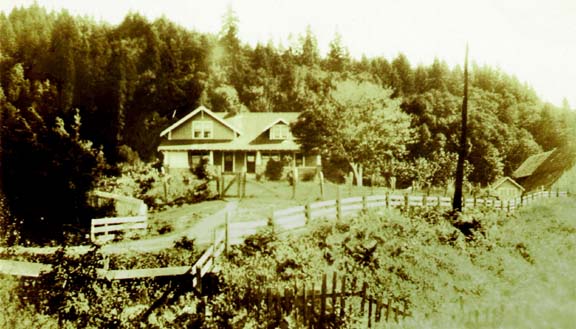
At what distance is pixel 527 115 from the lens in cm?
5853

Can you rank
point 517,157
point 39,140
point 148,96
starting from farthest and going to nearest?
1. point 517,157
2. point 148,96
3. point 39,140

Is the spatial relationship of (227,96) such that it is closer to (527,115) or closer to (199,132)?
(199,132)

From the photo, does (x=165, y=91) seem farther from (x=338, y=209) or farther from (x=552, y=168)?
(x=552, y=168)

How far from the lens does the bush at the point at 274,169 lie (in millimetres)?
37688

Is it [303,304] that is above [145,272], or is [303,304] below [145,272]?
below

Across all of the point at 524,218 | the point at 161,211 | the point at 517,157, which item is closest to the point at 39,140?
the point at 161,211

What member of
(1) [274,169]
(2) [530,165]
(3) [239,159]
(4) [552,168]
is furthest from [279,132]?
(2) [530,165]

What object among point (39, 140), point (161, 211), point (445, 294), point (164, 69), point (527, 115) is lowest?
point (445, 294)

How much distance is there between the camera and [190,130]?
39594 millimetres

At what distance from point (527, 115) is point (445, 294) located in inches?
2098

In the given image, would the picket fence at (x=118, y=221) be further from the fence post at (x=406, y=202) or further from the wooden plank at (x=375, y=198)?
the fence post at (x=406, y=202)

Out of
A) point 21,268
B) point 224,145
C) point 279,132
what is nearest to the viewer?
point 21,268

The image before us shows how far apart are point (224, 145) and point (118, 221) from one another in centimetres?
2247

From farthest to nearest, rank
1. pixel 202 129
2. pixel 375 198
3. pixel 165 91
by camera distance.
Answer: pixel 165 91
pixel 202 129
pixel 375 198
